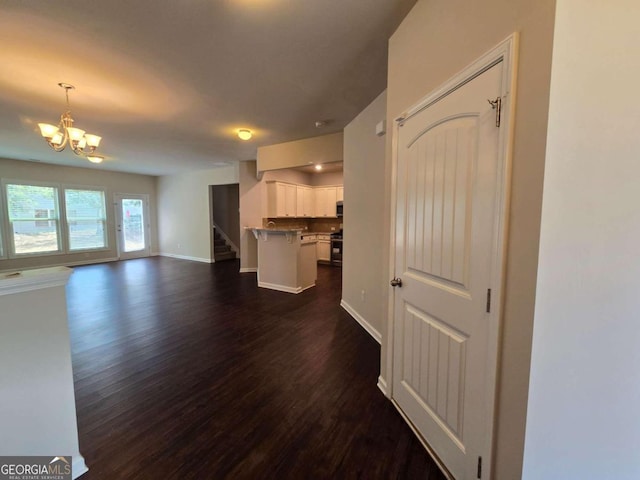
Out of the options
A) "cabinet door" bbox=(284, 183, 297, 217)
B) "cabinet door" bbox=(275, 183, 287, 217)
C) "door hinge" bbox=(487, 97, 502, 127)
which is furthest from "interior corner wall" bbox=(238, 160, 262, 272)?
"door hinge" bbox=(487, 97, 502, 127)

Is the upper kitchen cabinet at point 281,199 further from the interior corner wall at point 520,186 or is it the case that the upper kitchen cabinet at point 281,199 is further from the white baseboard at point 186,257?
the interior corner wall at point 520,186

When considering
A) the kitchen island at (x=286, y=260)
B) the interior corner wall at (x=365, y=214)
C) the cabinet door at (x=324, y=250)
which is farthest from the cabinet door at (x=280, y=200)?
the interior corner wall at (x=365, y=214)

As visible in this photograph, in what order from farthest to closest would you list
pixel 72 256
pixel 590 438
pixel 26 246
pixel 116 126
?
pixel 72 256
pixel 26 246
pixel 116 126
pixel 590 438

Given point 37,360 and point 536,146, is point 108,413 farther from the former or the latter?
point 536,146

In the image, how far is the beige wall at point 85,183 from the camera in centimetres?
623

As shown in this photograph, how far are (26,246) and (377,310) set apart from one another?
8.51 meters

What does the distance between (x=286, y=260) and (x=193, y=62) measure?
3195 mm

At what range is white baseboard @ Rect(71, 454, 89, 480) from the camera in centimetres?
136

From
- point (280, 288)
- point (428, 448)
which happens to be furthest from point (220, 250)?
point (428, 448)

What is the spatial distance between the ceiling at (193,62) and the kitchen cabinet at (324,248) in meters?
3.73

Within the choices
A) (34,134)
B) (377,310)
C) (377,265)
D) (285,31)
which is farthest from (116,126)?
(377,310)

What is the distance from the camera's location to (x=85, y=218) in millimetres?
7289

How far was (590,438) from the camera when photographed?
102 centimetres

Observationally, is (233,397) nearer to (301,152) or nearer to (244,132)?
(244,132)
